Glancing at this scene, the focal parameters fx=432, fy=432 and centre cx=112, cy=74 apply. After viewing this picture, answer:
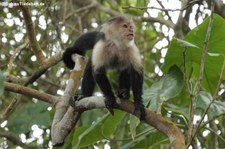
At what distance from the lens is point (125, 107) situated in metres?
2.27

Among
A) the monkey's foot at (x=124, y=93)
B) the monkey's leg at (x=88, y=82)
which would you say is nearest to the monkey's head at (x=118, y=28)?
the monkey's leg at (x=88, y=82)

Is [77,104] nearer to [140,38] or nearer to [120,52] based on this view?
[120,52]

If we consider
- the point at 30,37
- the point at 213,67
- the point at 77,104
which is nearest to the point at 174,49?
the point at 213,67

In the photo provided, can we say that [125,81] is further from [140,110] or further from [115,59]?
[140,110]

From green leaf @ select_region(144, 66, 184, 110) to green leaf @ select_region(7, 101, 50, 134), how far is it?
1.34m

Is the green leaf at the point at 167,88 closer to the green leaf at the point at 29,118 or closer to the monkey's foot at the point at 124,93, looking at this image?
the monkey's foot at the point at 124,93

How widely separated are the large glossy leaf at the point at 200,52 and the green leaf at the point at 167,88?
3.0 inches

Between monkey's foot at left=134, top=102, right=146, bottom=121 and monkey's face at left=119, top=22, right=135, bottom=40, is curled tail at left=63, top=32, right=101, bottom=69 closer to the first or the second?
monkey's face at left=119, top=22, right=135, bottom=40

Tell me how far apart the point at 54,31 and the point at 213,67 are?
231 centimetres

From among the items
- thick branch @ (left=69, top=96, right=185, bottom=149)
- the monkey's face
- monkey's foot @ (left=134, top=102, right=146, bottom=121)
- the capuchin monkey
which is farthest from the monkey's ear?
monkey's foot @ (left=134, top=102, right=146, bottom=121)

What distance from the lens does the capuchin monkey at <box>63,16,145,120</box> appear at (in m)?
2.89

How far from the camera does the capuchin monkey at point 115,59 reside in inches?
114

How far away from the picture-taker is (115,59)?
3035 millimetres

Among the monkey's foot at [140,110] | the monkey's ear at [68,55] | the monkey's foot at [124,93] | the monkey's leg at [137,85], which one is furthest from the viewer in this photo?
the monkey's ear at [68,55]
